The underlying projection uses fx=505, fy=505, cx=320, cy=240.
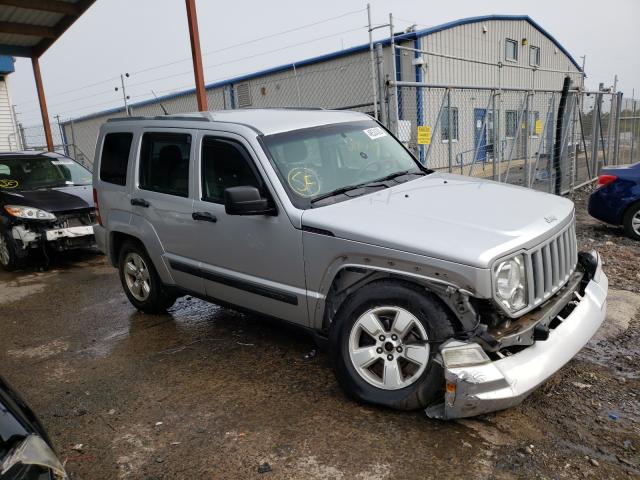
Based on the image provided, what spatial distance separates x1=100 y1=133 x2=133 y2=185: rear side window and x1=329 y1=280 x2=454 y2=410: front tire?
9.75 feet

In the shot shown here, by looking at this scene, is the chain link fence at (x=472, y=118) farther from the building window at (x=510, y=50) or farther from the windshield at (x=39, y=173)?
the building window at (x=510, y=50)

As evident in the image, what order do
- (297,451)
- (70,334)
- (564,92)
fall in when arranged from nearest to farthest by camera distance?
(297,451)
(70,334)
(564,92)

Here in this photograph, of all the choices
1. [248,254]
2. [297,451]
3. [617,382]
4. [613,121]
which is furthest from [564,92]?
[297,451]

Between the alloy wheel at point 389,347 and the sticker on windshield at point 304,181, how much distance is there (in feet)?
3.31

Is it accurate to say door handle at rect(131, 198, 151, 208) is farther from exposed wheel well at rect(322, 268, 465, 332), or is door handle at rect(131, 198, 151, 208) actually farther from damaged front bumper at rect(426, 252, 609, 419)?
damaged front bumper at rect(426, 252, 609, 419)

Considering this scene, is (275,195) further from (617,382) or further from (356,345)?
(617,382)

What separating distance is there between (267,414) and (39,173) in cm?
703

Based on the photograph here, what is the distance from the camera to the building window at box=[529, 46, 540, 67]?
81.2 ft

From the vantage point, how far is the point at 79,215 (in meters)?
7.55

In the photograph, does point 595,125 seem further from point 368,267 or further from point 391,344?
point 391,344

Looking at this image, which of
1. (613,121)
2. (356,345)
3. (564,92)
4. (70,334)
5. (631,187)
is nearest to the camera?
(356,345)

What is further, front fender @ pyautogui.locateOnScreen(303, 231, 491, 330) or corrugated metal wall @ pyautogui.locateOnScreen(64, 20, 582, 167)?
corrugated metal wall @ pyautogui.locateOnScreen(64, 20, 582, 167)

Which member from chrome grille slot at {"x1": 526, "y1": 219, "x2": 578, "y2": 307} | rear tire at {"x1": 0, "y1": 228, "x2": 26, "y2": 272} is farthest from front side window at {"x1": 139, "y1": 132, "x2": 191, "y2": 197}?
rear tire at {"x1": 0, "y1": 228, "x2": 26, "y2": 272}

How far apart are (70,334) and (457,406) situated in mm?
4002
